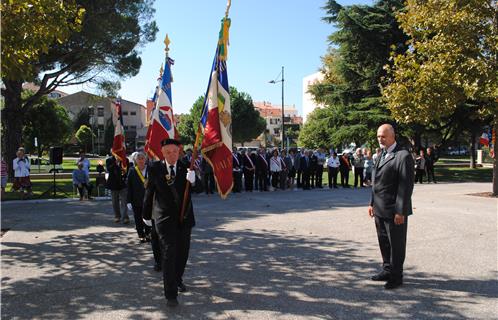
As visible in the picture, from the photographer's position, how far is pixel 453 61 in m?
13.5

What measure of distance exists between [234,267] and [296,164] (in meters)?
12.9

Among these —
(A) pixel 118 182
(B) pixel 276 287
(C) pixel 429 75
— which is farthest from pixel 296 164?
(B) pixel 276 287

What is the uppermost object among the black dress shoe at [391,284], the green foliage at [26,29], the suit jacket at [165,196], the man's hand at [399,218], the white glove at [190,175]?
the green foliage at [26,29]

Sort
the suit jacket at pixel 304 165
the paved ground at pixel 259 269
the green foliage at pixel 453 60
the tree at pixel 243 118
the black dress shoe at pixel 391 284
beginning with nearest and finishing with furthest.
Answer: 1. the paved ground at pixel 259 269
2. the black dress shoe at pixel 391 284
3. the green foliage at pixel 453 60
4. the suit jacket at pixel 304 165
5. the tree at pixel 243 118

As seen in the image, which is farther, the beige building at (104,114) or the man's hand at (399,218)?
the beige building at (104,114)

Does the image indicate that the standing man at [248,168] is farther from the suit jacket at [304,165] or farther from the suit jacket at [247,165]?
the suit jacket at [304,165]

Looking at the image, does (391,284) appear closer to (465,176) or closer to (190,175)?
(190,175)

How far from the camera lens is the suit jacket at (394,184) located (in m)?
5.21

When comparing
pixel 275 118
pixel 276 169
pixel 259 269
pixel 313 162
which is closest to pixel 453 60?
pixel 313 162

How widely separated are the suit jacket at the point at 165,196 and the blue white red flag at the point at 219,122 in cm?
67

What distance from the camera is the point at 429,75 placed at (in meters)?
13.7

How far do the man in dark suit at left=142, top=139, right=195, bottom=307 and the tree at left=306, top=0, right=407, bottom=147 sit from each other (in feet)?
74.7

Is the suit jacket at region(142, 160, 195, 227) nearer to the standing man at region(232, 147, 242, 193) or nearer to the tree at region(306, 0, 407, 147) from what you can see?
the standing man at region(232, 147, 242, 193)

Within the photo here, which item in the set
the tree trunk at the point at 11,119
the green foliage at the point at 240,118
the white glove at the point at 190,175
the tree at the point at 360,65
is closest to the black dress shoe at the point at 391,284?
the white glove at the point at 190,175
